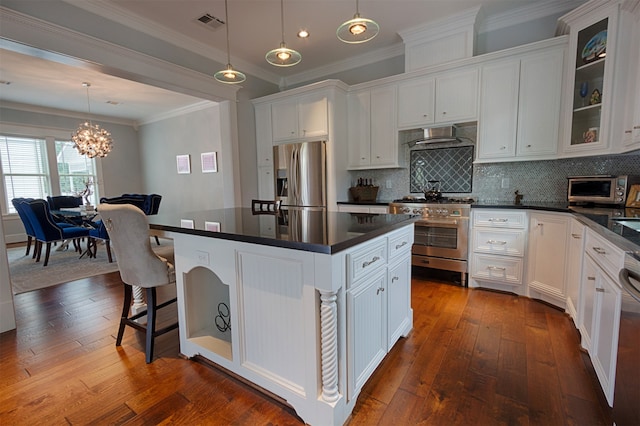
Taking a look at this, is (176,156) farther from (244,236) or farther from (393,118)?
(244,236)

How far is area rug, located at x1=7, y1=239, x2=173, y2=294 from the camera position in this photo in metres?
3.54

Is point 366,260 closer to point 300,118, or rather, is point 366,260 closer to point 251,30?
point 300,118

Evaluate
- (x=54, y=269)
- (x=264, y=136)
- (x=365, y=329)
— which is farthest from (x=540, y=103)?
(x=54, y=269)

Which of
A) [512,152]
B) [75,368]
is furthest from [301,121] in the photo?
[75,368]

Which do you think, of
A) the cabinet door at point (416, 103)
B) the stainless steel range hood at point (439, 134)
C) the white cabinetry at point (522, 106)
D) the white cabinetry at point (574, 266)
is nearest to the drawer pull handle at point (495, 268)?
the white cabinetry at point (574, 266)

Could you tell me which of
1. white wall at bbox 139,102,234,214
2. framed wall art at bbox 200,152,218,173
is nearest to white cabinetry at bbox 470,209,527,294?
white wall at bbox 139,102,234,214

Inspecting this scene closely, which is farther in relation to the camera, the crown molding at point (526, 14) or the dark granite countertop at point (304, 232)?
the crown molding at point (526, 14)

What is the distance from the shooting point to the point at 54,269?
160 inches

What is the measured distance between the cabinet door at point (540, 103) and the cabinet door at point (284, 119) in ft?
8.84

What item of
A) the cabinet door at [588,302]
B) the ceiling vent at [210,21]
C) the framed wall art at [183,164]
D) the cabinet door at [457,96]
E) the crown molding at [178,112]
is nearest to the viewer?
the cabinet door at [588,302]

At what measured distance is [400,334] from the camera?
2.05m

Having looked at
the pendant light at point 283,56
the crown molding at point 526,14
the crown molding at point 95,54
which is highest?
the crown molding at point 526,14

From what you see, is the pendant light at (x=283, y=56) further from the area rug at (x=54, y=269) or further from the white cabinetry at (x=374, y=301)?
the area rug at (x=54, y=269)

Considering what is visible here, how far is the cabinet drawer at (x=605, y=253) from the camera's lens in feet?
4.35
